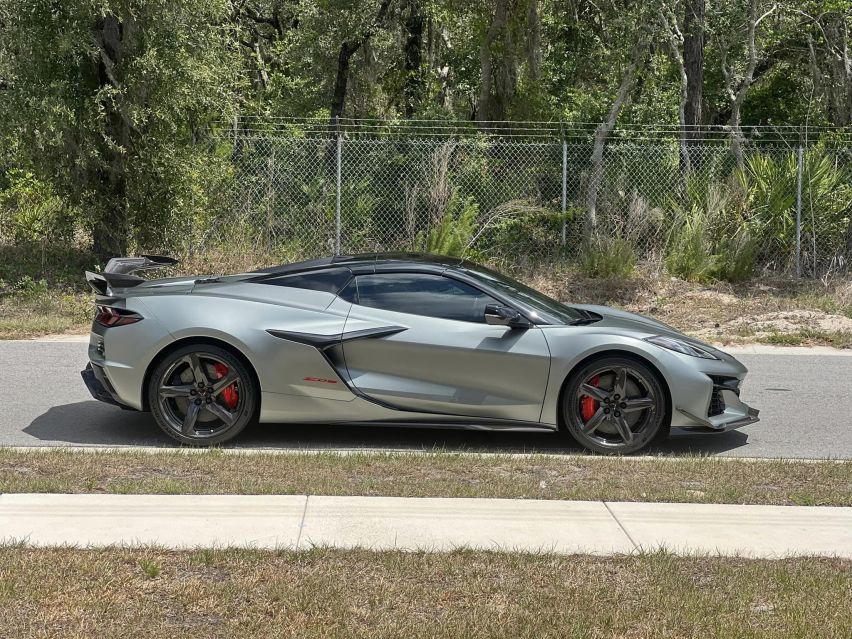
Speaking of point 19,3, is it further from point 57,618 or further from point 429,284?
point 57,618

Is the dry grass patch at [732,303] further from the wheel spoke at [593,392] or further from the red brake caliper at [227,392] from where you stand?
the red brake caliper at [227,392]

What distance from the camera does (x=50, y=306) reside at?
1534 cm

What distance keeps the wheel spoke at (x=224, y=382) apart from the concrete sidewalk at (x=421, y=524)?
1.65 m

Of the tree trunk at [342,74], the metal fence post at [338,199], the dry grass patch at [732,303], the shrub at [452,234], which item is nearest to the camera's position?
the dry grass patch at [732,303]

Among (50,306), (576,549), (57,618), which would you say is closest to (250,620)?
(57,618)

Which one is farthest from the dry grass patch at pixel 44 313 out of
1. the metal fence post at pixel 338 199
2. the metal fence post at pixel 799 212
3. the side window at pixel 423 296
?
the metal fence post at pixel 799 212

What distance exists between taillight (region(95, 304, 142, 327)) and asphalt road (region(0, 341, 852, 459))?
881mm

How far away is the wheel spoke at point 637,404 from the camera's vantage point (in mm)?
7781

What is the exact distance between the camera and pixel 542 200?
18594 mm

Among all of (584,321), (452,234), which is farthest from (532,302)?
(452,234)

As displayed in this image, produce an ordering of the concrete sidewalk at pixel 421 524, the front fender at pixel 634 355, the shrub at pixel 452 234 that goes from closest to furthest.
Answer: the concrete sidewalk at pixel 421 524
the front fender at pixel 634 355
the shrub at pixel 452 234

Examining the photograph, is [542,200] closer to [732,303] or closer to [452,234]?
[452,234]

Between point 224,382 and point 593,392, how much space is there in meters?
2.64

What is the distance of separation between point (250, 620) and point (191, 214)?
13.4 metres
